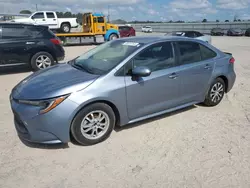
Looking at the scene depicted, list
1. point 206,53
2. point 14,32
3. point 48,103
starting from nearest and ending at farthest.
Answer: point 48,103 < point 206,53 < point 14,32

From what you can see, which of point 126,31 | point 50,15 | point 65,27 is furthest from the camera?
point 126,31

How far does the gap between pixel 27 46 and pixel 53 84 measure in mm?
4733

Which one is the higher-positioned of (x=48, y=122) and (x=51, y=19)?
(x=51, y=19)

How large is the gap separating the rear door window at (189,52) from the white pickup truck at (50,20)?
16796mm

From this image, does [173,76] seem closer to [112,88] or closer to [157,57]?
[157,57]

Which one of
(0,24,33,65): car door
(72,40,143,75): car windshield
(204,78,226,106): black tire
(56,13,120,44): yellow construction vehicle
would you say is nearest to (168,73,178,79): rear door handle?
(72,40,143,75): car windshield

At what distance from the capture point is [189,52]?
388 centimetres

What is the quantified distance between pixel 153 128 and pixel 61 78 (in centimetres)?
172

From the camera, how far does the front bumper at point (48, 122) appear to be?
8.82ft

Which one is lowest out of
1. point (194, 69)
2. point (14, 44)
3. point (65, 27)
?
point (194, 69)

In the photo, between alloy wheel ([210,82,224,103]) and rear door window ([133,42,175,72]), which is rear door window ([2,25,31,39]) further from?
alloy wheel ([210,82,224,103])

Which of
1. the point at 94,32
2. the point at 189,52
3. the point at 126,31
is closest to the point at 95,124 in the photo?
the point at 189,52

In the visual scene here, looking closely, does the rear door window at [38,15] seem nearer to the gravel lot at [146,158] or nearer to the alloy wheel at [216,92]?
the gravel lot at [146,158]

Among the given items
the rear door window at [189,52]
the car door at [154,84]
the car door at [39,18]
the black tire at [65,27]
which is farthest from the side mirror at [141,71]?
the black tire at [65,27]
